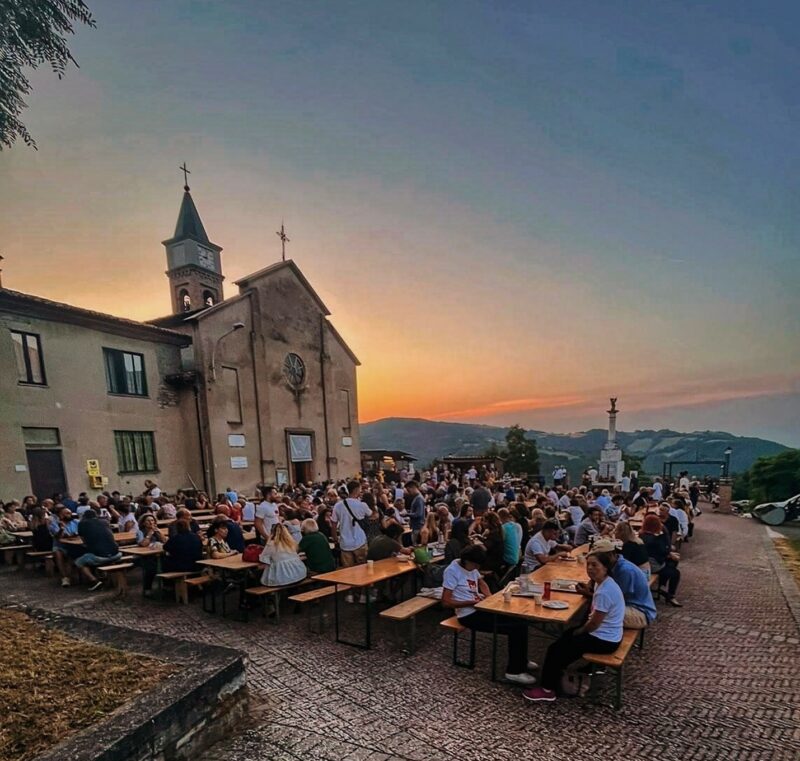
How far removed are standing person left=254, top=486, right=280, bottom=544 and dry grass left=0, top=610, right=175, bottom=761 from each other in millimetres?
4109

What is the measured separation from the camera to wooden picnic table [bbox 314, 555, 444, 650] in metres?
5.59

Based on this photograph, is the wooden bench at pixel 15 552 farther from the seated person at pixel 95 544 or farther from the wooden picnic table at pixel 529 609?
the wooden picnic table at pixel 529 609

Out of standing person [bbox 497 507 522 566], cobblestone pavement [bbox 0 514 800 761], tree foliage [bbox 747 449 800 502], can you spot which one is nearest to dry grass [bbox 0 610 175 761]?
cobblestone pavement [bbox 0 514 800 761]

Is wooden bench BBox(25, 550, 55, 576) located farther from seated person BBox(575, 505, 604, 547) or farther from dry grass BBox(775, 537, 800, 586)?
dry grass BBox(775, 537, 800, 586)

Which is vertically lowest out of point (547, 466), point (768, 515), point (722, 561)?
point (547, 466)

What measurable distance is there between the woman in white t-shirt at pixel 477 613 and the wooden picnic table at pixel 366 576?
3.61 ft

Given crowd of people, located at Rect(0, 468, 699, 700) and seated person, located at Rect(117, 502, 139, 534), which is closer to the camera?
crowd of people, located at Rect(0, 468, 699, 700)

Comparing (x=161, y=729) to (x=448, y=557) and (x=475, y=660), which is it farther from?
(x=448, y=557)

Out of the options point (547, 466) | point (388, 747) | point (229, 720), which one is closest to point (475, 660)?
point (388, 747)

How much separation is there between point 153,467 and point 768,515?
25.7 metres

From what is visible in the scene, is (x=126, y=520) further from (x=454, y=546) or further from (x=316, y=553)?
(x=454, y=546)

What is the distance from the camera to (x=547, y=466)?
3661 inches

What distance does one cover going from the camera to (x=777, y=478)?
21.0 m

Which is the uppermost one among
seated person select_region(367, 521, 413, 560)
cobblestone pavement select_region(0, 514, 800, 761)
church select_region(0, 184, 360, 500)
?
church select_region(0, 184, 360, 500)
